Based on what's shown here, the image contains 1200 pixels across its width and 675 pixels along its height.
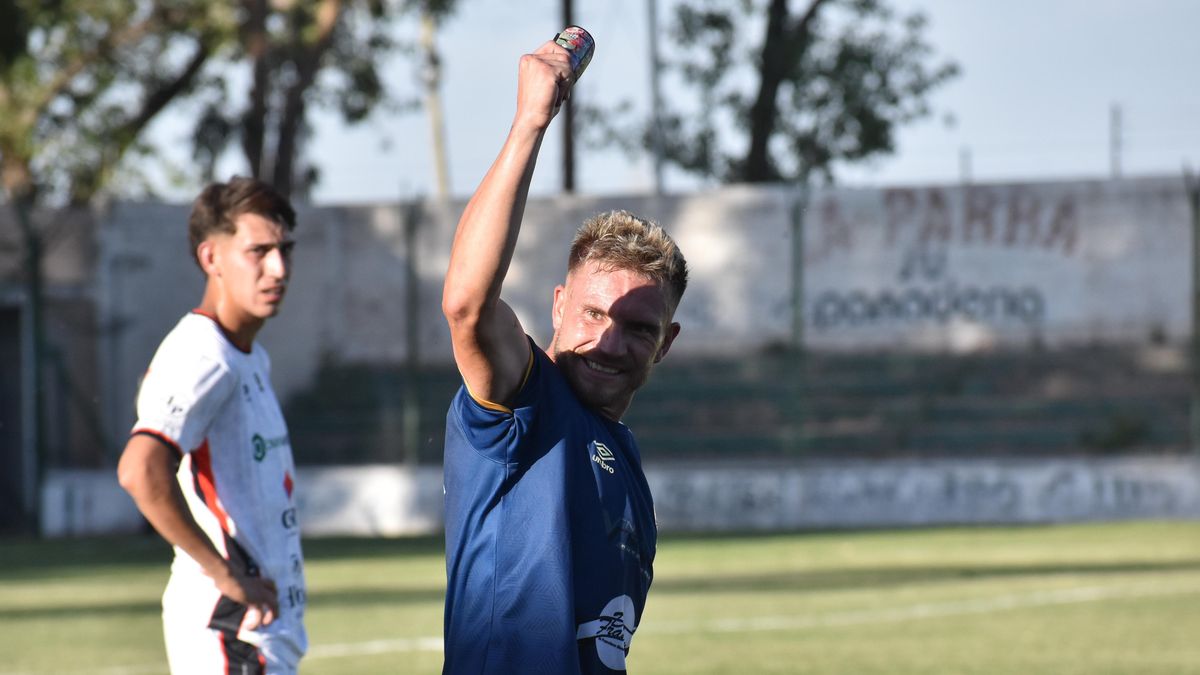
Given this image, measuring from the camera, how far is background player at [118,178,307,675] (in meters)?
4.41

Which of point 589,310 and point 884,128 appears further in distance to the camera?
point 884,128

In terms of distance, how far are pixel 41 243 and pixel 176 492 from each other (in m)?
15.3

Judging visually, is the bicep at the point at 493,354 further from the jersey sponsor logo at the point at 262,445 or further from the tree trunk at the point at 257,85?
the tree trunk at the point at 257,85

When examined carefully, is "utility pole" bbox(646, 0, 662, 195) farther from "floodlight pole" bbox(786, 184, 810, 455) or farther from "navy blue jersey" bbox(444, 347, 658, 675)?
"navy blue jersey" bbox(444, 347, 658, 675)

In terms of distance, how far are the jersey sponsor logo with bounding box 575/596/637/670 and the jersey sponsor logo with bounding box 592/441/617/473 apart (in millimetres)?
263

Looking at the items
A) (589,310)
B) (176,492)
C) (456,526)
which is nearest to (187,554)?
(176,492)

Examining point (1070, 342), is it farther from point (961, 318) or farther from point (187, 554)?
point (187, 554)

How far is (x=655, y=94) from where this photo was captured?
29.2m

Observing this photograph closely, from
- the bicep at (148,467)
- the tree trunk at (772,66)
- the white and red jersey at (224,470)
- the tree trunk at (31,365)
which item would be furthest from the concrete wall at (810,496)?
the bicep at (148,467)

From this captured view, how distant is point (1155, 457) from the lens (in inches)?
701

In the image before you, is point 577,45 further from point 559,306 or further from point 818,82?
point 818,82

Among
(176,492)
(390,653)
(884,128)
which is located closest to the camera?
(176,492)

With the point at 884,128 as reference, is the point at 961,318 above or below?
below

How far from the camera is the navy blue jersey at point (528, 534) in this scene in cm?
308
